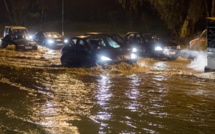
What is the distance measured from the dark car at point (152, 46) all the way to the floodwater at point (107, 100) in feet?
15.7

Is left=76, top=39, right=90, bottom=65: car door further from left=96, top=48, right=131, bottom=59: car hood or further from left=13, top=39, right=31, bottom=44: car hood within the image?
left=13, top=39, right=31, bottom=44: car hood

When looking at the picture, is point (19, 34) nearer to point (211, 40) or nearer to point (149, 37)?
point (149, 37)

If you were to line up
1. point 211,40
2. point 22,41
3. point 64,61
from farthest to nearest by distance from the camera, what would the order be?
point 22,41, point 64,61, point 211,40

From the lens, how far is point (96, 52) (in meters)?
17.2

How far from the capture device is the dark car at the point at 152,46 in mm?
23625

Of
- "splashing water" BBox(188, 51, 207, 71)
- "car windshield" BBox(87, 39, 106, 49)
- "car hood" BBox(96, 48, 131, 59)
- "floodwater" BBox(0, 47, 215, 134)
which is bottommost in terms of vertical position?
"floodwater" BBox(0, 47, 215, 134)

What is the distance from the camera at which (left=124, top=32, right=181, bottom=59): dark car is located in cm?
2362

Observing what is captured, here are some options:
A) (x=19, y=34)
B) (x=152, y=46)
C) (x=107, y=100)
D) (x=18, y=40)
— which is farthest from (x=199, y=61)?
(x=19, y=34)

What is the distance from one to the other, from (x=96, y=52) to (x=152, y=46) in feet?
24.8

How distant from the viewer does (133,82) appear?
1462 cm

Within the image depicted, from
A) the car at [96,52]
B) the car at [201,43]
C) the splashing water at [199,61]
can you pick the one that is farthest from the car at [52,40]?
the car at [96,52]

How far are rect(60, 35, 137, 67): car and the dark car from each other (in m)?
6.18

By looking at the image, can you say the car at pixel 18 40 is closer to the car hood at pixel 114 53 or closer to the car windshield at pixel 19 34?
the car windshield at pixel 19 34

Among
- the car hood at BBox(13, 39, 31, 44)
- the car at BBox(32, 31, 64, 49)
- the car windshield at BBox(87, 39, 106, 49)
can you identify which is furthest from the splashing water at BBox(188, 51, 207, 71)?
the car at BBox(32, 31, 64, 49)
